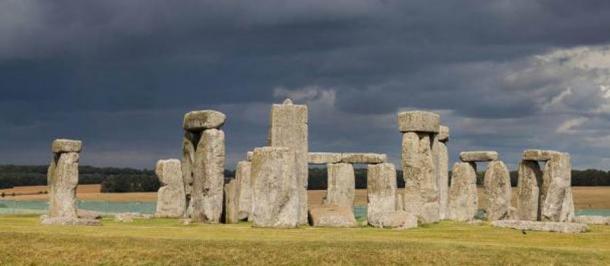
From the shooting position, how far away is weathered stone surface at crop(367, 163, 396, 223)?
36.1 m

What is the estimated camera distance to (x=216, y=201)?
3378 centimetres

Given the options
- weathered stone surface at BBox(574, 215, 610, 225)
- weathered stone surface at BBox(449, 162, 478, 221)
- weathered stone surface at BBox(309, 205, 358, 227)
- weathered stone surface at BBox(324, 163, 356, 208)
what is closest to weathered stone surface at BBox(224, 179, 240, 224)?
weathered stone surface at BBox(309, 205, 358, 227)

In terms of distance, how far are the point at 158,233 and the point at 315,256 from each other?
6.89 m

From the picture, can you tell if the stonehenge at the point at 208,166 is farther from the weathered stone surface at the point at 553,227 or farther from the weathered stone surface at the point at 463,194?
the weathered stone surface at the point at 463,194

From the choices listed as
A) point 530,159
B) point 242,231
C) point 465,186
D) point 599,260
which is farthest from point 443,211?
point 599,260

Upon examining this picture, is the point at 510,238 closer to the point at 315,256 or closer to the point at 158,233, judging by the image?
the point at 315,256

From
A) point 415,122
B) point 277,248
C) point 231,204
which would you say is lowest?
point 277,248

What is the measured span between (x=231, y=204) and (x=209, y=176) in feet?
5.72

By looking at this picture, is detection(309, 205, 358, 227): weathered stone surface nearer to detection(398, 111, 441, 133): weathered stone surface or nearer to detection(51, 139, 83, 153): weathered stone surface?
detection(398, 111, 441, 133): weathered stone surface

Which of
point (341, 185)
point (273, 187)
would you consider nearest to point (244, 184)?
point (341, 185)

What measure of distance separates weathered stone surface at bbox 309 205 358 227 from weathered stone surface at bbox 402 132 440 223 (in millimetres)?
3648

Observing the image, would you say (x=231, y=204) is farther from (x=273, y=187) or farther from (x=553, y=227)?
(x=553, y=227)

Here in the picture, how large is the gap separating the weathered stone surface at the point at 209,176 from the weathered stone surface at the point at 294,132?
1953mm

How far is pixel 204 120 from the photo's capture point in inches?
1326
